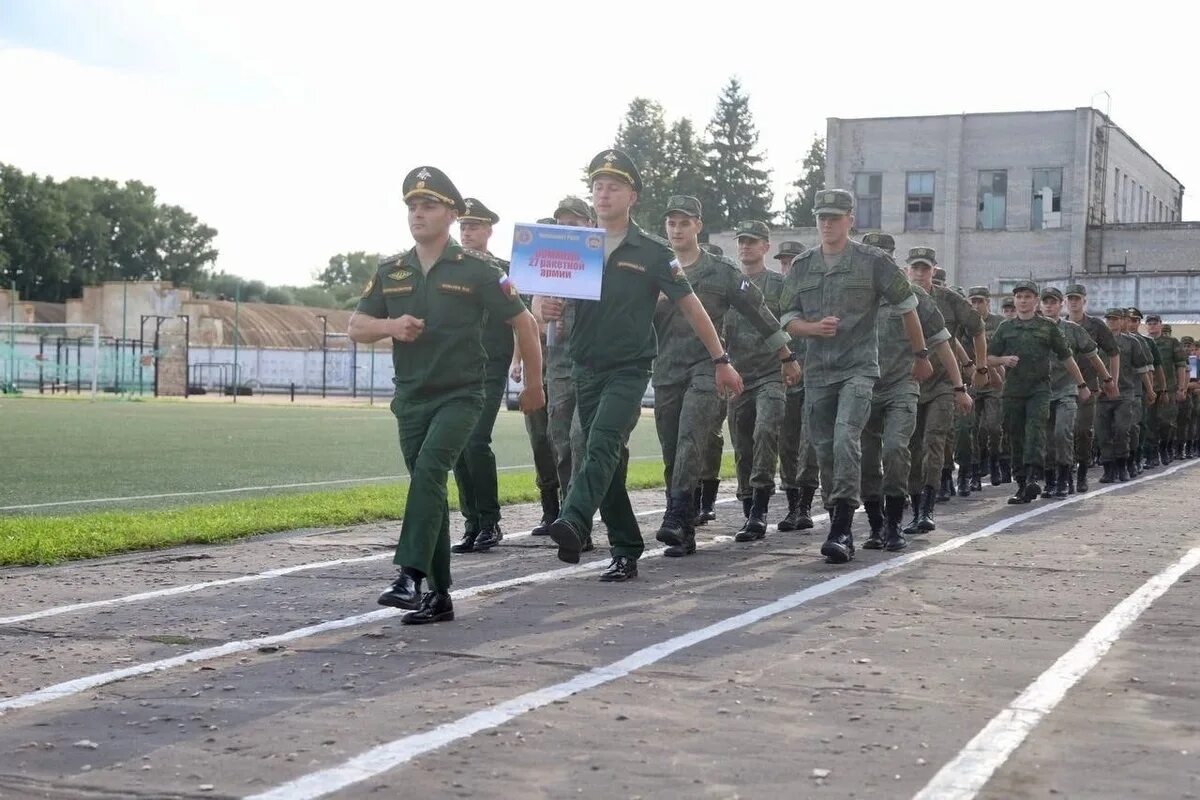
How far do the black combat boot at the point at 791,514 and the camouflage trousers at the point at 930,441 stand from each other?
0.81m

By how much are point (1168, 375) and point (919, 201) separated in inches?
1546

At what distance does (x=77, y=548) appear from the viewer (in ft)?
33.4

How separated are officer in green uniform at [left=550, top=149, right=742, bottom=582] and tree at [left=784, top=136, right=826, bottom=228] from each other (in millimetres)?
110013

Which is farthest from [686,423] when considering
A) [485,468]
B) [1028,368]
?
[1028,368]

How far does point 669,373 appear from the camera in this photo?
35.4 ft

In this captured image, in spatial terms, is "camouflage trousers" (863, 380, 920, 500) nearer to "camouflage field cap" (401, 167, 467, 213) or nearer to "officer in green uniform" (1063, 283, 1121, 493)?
"camouflage field cap" (401, 167, 467, 213)

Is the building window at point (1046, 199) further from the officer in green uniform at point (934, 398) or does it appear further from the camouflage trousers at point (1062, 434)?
the officer in green uniform at point (934, 398)

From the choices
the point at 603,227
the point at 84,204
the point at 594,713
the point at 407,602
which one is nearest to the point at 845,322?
the point at 603,227

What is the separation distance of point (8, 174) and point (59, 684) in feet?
367

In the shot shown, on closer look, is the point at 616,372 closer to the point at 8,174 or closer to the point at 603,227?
the point at 603,227

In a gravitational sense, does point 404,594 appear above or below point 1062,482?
above

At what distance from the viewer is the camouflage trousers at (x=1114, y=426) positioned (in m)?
20.4

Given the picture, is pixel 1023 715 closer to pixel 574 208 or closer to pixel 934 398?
pixel 574 208

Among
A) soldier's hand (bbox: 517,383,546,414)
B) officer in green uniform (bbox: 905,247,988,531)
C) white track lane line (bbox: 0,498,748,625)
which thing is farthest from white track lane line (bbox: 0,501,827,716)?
officer in green uniform (bbox: 905,247,988,531)
